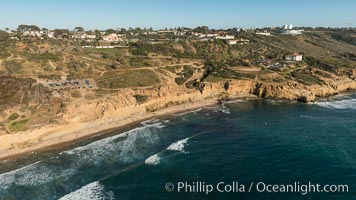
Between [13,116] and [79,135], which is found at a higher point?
[13,116]

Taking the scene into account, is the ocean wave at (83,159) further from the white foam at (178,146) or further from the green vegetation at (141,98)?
the green vegetation at (141,98)

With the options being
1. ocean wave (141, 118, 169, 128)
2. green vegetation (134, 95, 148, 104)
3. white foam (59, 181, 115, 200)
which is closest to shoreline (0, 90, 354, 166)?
ocean wave (141, 118, 169, 128)

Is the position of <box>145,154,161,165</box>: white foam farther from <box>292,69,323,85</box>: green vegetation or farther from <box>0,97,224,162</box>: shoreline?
<box>292,69,323,85</box>: green vegetation

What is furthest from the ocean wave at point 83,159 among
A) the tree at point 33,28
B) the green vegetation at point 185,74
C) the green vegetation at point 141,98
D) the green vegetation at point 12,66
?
the tree at point 33,28

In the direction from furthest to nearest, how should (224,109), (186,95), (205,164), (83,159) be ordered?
(186,95) → (224,109) → (83,159) → (205,164)

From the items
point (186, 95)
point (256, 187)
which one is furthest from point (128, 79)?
point (256, 187)

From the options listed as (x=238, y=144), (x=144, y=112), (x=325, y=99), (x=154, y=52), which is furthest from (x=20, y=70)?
(x=325, y=99)

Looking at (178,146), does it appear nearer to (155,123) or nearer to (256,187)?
(155,123)
